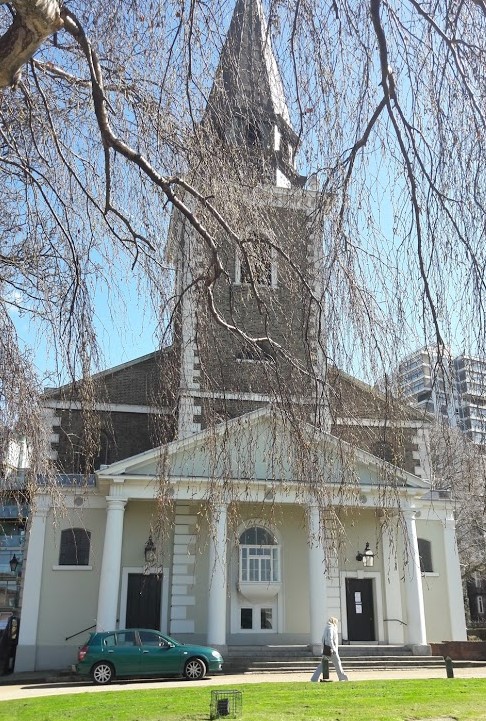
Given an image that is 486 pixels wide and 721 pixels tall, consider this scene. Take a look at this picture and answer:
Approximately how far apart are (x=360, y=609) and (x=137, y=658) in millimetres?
8353

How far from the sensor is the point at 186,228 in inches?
248

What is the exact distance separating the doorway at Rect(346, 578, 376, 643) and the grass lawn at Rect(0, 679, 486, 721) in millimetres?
7764

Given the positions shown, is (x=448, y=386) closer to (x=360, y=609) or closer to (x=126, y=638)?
(x=126, y=638)

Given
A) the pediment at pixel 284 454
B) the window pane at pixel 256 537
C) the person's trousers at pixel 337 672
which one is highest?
the window pane at pixel 256 537

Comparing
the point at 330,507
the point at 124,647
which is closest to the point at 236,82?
the point at 330,507

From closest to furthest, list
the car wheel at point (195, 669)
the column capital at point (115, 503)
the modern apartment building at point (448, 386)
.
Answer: the modern apartment building at point (448, 386) → the car wheel at point (195, 669) → the column capital at point (115, 503)

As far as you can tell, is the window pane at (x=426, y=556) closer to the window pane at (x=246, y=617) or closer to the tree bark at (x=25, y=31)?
the window pane at (x=246, y=617)

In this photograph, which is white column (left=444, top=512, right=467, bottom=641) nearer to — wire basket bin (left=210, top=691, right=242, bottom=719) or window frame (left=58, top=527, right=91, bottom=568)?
window frame (left=58, top=527, right=91, bottom=568)

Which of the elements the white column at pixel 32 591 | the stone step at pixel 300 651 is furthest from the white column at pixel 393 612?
the white column at pixel 32 591

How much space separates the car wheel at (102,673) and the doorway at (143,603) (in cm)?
447

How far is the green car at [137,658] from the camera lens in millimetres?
16594

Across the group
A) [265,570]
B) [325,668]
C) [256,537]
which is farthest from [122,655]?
[256,537]

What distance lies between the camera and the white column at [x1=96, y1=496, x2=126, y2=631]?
1920cm

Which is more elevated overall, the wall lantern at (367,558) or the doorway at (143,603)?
the wall lantern at (367,558)
